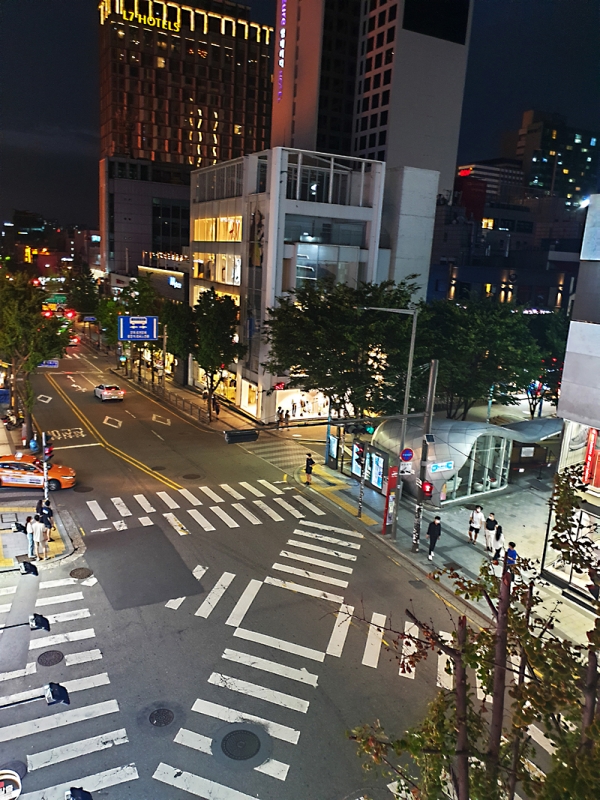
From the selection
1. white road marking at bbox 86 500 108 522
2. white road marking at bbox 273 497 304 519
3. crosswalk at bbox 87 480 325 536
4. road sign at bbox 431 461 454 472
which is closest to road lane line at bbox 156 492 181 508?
crosswalk at bbox 87 480 325 536

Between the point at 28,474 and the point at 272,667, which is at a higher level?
the point at 28,474

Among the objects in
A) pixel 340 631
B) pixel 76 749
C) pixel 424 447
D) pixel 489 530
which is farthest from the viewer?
pixel 424 447

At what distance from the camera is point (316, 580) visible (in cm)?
1928

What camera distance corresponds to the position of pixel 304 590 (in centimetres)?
1859

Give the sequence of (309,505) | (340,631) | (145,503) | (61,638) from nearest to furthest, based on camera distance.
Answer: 1. (61,638)
2. (340,631)
3. (145,503)
4. (309,505)

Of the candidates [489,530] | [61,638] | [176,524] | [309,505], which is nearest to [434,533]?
[489,530]

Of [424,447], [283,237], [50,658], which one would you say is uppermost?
[283,237]

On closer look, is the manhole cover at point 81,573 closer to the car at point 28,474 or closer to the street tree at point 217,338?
the car at point 28,474

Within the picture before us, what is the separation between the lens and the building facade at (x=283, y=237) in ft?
131

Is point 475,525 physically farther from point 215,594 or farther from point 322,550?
point 215,594

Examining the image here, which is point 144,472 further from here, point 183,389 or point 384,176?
point 384,176

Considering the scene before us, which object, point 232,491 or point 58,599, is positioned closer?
point 58,599

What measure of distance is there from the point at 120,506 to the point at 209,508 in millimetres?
3825

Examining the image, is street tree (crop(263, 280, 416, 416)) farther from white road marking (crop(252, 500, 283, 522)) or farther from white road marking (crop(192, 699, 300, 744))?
white road marking (crop(192, 699, 300, 744))
